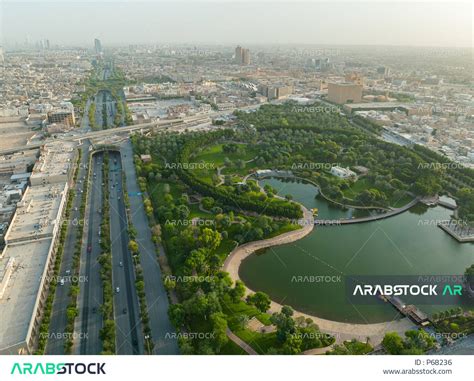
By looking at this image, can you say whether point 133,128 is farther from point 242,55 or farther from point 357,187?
point 242,55

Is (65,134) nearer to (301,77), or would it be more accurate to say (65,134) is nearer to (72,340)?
(72,340)

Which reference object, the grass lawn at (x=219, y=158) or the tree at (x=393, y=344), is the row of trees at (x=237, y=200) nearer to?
the grass lawn at (x=219, y=158)

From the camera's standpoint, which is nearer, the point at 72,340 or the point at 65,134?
the point at 72,340

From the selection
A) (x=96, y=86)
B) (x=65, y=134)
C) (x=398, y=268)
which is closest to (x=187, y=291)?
(x=398, y=268)

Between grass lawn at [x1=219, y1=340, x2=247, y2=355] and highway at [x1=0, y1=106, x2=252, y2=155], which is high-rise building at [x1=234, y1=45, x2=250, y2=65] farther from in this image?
grass lawn at [x1=219, y1=340, x2=247, y2=355]

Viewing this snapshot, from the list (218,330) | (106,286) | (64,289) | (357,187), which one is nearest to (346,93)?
(357,187)

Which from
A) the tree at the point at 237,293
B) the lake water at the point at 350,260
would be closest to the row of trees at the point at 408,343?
the lake water at the point at 350,260
